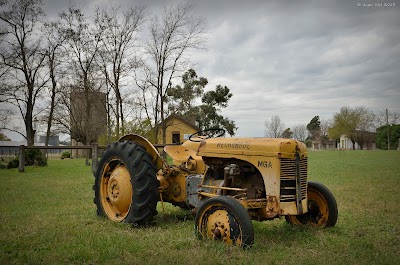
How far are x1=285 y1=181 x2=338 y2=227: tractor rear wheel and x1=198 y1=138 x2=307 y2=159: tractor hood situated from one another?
80 cm

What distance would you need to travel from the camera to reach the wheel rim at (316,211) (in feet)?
17.7

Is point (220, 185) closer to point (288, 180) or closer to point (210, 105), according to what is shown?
point (288, 180)

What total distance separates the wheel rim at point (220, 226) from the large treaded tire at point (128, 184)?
118 cm

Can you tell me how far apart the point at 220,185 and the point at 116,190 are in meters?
1.81

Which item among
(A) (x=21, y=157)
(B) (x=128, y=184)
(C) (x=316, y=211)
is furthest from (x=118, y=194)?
(A) (x=21, y=157)

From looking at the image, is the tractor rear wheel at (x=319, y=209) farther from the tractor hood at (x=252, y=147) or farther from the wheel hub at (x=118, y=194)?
the wheel hub at (x=118, y=194)

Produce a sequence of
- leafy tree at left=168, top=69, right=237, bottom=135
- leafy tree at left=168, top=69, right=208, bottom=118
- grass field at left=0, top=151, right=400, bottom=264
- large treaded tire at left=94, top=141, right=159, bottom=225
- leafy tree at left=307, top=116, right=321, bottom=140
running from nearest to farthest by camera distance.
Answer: grass field at left=0, top=151, right=400, bottom=264 → large treaded tire at left=94, top=141, right=159, bottom=225 → leafy tree at left=168, top=69, right=208, bottom=118 → leafy tree at left=168, top=69, right=237, bottom=135 → leafy tree at left=307, top=116, right=321, bottom=140

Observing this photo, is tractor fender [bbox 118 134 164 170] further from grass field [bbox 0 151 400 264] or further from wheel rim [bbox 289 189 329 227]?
wheel rim [bbox 289 189 329 227]

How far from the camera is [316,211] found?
5.50 meters

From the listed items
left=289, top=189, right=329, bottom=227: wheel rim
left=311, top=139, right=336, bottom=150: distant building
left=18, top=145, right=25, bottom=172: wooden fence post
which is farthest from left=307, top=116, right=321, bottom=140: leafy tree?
left=289, top=189, right=329, bottom=227: wheel rim

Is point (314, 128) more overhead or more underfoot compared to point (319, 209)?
more overhead

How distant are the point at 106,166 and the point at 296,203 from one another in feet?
10.4

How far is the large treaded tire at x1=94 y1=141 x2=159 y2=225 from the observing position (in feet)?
17.7

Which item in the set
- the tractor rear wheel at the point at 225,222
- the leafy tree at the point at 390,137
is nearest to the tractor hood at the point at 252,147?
the tractor rear wheel at the point at 225,222
